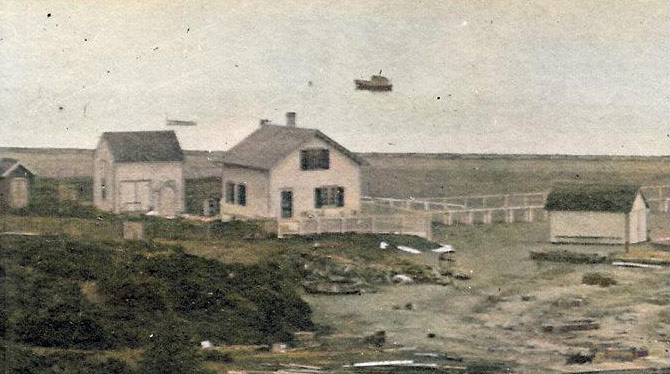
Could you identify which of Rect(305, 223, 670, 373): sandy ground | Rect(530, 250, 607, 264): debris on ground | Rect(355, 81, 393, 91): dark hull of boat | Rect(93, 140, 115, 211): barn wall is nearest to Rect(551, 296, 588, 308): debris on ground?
Rect(305, 223, 670, 373): sandy ground

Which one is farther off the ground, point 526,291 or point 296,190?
point 296,190

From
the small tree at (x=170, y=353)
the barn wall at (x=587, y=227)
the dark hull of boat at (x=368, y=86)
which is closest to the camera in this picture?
the small tree at (x=170, y=353)

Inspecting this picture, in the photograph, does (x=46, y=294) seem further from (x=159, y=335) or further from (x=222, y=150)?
(x=222, y=150)

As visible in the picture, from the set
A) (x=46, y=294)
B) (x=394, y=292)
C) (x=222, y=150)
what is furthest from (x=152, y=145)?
(x=394, y=292)

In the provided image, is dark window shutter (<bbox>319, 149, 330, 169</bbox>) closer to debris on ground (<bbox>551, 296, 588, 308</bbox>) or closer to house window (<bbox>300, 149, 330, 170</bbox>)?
house window (<bbox>300, 149, 330, 170</bbox>)

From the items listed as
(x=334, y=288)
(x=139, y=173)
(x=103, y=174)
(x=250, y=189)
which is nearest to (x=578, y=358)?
(x=334, y=288)

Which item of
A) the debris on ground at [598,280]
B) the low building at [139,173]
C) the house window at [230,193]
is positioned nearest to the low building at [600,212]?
the debris on ground at [598,280]

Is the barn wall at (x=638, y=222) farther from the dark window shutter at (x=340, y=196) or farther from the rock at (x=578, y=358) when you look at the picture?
the dark window shutter at (x=340, y=196)
